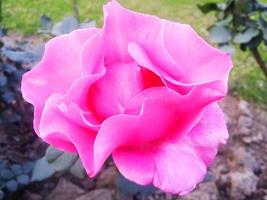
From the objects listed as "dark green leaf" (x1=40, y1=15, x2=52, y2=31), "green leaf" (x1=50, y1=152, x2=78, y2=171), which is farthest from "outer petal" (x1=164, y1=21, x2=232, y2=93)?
"dark green leaf" (x1=40, y1=15, x2=52, y2=31)

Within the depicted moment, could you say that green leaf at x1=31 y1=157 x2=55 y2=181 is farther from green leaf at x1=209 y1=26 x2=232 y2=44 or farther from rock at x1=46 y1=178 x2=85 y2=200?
green leaf at x1=209 y1=26 x2=232 y2=44

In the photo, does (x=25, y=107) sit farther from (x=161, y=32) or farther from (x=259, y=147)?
(x=161, y=32)

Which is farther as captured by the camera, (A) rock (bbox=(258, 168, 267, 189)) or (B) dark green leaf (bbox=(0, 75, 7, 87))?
(A) rock (bbox=(258, 168, 267, 189))

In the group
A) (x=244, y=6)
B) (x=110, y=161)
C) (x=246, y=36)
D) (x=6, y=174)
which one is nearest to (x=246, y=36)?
(x=246, y=36)

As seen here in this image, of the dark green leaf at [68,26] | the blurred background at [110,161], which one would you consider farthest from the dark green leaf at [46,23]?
the dark green leaf at [68,26]

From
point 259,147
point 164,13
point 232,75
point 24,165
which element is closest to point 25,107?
point 24,165

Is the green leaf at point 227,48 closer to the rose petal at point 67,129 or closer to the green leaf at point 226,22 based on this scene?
the green leaf at point 226,22
